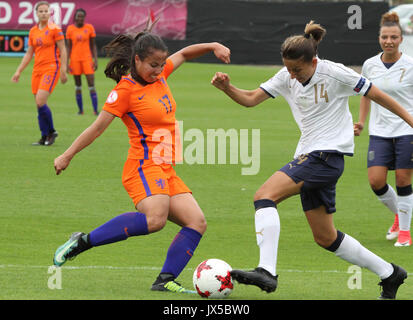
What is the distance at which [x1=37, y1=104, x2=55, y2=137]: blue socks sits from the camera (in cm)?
1449

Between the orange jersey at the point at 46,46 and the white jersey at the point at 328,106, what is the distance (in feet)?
30.3

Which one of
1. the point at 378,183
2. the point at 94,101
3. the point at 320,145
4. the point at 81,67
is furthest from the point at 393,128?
the point at 81,67

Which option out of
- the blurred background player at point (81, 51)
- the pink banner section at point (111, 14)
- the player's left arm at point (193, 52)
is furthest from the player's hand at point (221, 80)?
the pink banner section at point (111, 14)

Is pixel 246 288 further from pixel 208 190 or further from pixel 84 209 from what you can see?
pixel 208 190

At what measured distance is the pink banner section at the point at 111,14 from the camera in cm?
3144

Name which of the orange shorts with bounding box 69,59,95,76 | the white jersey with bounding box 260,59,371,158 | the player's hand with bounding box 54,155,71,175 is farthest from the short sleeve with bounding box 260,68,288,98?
the orange shorts with bounding box 69,59,95,76

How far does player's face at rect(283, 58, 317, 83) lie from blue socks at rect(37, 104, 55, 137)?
8986mm

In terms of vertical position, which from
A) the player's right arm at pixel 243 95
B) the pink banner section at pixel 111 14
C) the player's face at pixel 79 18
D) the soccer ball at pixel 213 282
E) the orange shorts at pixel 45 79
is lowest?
the pink banner section at pixel 111 14

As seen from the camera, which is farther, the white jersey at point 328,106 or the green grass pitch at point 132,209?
the green grass pitch at point 132,209

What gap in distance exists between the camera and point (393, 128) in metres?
8.69

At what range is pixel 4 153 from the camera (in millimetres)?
14281

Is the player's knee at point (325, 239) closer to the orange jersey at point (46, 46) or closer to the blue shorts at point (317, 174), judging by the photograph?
the blue shorts at point (317, 174)

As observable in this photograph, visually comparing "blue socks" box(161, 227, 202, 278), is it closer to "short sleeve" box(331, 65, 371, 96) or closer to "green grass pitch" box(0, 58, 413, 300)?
"green grass pitch" box(0, 58, 413, 300)

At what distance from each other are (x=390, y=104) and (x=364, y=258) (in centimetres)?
112
